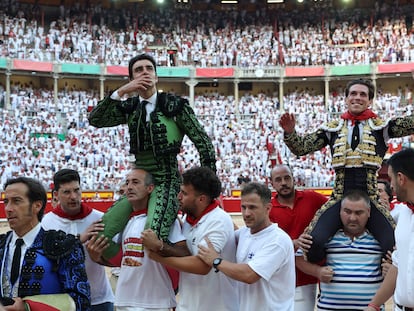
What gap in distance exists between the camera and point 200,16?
119ft

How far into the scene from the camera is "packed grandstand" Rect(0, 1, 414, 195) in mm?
26219

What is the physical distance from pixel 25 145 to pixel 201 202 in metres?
21.6

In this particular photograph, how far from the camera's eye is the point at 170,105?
157 inches

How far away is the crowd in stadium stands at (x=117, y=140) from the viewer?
23.1 metres

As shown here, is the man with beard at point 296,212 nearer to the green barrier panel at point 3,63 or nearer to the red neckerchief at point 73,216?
the red neckerchief at point 73,216

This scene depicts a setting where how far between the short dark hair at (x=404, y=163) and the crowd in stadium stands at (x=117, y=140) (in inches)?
717

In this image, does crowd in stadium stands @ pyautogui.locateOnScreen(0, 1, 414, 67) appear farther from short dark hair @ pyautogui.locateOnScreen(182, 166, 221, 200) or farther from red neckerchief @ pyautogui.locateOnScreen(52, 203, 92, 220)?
short dark hair @ pyautogui.locateOnScreen(182, 166, 221, 200)

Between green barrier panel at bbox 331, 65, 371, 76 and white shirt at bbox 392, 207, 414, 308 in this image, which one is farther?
green barrier panel at bbox 331, 65, 371, 76

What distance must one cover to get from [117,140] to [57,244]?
23.1m

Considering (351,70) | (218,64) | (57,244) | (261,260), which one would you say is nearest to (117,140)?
(218,64)

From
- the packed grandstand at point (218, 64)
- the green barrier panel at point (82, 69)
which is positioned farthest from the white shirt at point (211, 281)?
the green barrier panel at point (82, 69)

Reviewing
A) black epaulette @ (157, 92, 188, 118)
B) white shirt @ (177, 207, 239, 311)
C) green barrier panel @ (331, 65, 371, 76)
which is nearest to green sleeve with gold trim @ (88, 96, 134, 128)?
black epaulette @ (157, 92, 188, 118)

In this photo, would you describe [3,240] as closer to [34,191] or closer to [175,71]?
[34,191]

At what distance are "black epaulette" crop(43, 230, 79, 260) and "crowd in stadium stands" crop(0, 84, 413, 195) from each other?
18471 mm
